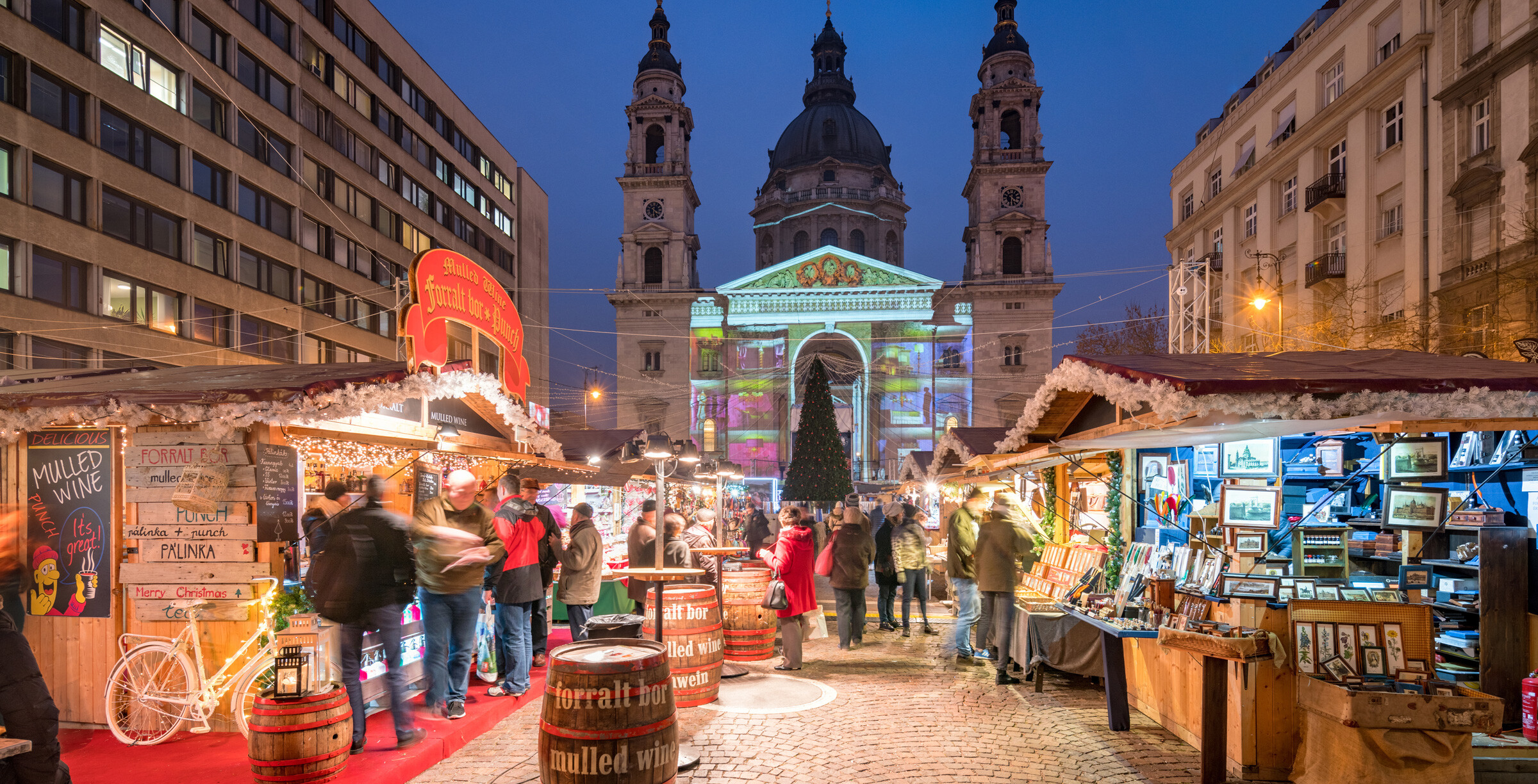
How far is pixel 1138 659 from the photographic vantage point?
694cm

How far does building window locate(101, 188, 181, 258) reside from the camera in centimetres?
2177

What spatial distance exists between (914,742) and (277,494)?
4.79m

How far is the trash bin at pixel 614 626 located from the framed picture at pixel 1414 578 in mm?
5236

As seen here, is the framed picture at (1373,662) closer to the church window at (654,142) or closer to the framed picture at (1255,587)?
the framed picture at (1255,587)

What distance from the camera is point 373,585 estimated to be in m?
5.41

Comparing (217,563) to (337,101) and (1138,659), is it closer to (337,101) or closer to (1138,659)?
(1138,659)

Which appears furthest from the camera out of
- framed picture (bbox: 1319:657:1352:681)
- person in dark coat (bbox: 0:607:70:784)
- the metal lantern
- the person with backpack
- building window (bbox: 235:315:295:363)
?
building window (bbox: 235:315:295:363)

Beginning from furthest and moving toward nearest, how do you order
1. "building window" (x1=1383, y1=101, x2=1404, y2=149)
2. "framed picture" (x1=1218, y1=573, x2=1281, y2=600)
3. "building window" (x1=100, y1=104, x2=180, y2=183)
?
"building window" (x1=1383, y1=101, x2=1404, y2=149), "building window" (x1=100, y1=104, x2=180, y2=183), "framed picture" (x1=1218, y1=573, x2=1281, y2=600)

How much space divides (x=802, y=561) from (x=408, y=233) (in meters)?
34.7

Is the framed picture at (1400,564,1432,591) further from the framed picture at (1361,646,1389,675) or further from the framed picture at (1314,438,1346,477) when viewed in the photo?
the framed picture at (1361,646,1389,675)

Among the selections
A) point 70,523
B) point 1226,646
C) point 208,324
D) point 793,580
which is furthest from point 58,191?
point 1226,646

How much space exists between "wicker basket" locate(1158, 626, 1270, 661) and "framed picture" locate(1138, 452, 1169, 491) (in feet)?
9.36

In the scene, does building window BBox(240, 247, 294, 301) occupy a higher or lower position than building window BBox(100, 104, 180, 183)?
lower

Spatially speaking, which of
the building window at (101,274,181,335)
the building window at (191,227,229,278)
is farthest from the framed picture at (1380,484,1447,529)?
the building window at (191,227,229,278)
